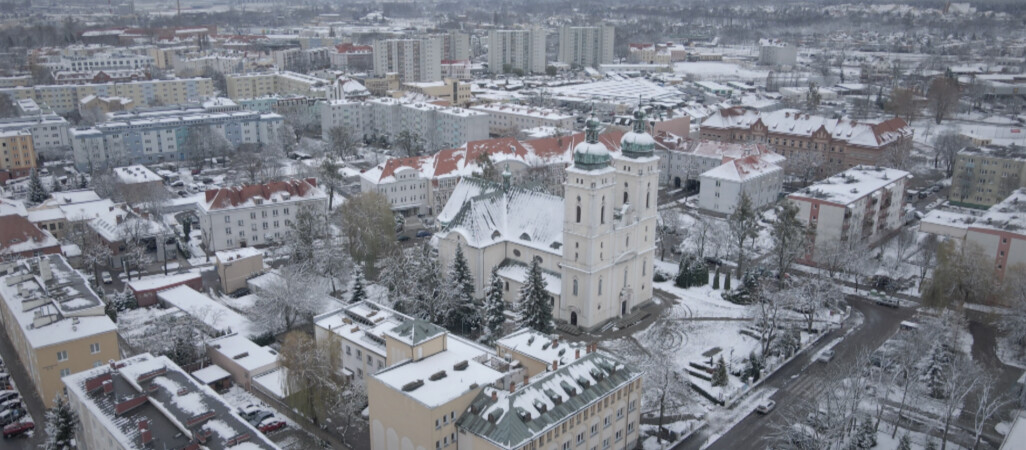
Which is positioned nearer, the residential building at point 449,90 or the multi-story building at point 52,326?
the multi-story building at point 52,326

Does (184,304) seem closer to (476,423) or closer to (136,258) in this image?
(136,258)

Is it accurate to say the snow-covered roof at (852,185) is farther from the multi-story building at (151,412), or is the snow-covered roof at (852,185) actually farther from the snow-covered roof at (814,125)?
the multi-story building at (151,412)

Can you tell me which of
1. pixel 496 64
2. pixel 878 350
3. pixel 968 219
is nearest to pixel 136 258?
pixel 878 350

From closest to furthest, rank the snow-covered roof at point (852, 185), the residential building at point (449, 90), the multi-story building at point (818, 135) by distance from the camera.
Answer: the snow-covered roof at point (852, 185), the multi-story building at point (818, 135), the residential building at point (449, 90)

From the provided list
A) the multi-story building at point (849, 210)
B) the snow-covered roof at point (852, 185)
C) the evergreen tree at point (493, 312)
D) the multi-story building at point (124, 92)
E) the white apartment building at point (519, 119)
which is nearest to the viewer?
the evergreen tree at point (493, 312)

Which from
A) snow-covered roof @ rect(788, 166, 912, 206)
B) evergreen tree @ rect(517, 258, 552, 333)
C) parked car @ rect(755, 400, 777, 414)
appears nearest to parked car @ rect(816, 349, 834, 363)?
parked car @ rect(755, 400, 777, 414)

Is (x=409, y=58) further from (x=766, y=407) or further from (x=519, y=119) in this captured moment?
(x=766, y=407)

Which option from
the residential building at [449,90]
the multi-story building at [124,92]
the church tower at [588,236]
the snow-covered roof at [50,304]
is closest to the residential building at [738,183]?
the church tower at [588,236]
